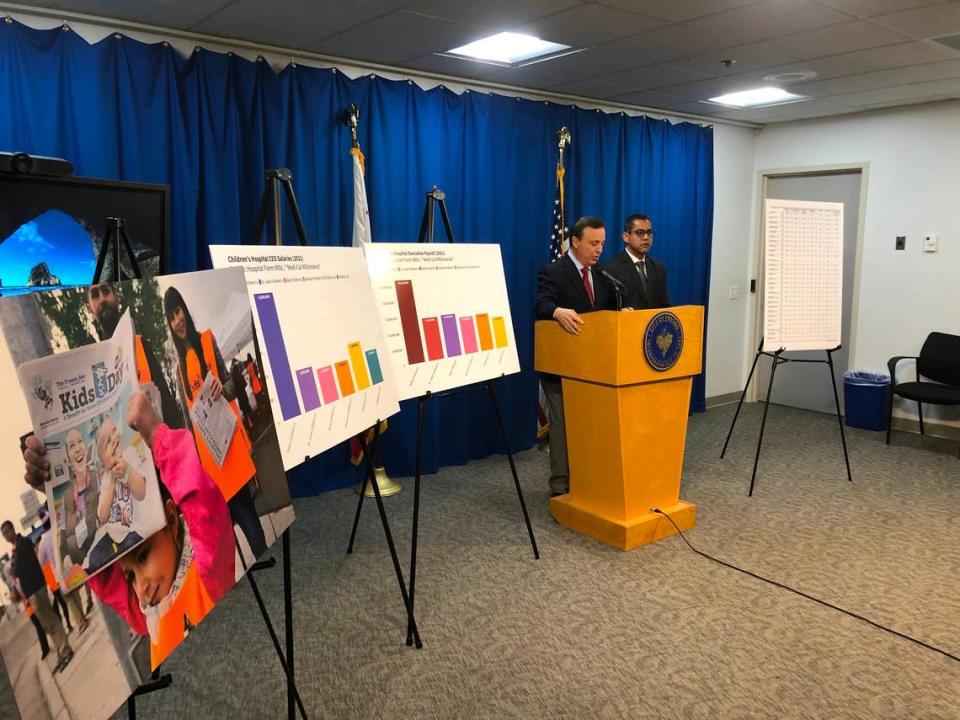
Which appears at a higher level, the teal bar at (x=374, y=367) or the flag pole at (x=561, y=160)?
the flag pole at (x=561, y=160)

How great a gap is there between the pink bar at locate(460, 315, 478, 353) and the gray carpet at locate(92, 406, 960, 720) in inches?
40.2

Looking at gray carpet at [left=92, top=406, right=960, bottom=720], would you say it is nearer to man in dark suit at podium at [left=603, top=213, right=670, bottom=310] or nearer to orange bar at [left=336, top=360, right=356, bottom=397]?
orange bar at [left=336, top=360, right=356, bottom=397]

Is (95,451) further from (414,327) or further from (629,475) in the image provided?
(629,475)

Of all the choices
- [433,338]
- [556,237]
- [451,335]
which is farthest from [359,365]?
[556,237]

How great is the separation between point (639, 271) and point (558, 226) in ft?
3.08

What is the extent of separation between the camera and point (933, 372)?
529 cm

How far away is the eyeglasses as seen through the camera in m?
1.10

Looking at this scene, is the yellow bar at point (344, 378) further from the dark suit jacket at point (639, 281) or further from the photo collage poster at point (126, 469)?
the dark suit jacket at point (639, 281)

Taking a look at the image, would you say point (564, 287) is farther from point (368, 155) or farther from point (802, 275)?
point (802, 275)

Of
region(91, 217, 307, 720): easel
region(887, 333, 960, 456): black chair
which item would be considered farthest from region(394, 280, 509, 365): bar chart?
region(887, 333, 960, 456): black chair

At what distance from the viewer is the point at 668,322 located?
10.9ft

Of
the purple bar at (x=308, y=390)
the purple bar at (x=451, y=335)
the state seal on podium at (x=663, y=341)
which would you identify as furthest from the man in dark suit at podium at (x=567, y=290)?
the purple bar at (x=308, y=390)

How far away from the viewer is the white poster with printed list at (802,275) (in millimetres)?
4152

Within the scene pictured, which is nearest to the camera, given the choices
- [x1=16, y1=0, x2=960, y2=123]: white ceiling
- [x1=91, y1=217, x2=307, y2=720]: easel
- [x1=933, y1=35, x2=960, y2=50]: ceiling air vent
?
[x1=91, y1=217, x2=307, y2=720]: easel
